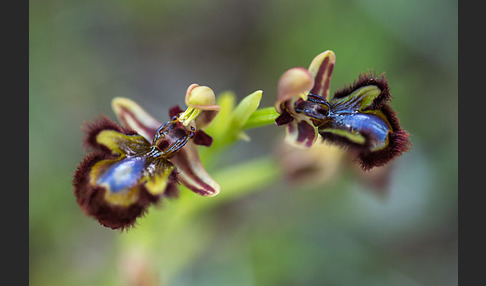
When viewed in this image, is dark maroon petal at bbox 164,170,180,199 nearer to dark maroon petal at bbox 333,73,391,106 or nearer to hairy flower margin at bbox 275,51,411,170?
hairy flower margin at bbox 275,51,411,170

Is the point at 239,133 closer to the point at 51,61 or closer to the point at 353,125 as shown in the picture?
the point at 353,125

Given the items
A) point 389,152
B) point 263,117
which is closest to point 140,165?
point 263,117

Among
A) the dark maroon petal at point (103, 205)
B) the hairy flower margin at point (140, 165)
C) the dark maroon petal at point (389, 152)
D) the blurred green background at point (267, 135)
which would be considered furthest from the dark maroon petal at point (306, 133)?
the blurred green background at point (267, 135)

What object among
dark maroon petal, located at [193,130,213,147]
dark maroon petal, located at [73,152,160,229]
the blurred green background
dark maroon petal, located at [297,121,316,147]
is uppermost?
the blurred green background

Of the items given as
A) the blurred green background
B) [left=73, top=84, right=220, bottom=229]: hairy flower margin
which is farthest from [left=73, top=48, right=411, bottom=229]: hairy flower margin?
the blurred green background

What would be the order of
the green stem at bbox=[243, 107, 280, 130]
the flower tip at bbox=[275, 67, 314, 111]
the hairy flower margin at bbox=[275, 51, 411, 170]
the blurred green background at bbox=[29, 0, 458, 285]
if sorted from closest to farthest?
the flower tip at bbox=[275, 67, 314, 111] < the hairy flower margin at bbox=[275, 51, 411, 170] < the green stem at bbox=[243, 107, 280, 130] < the blurred green background at bbox=[29, 0, 458, 285]

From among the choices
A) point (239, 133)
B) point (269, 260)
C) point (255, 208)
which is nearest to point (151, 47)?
point (255, 208)
